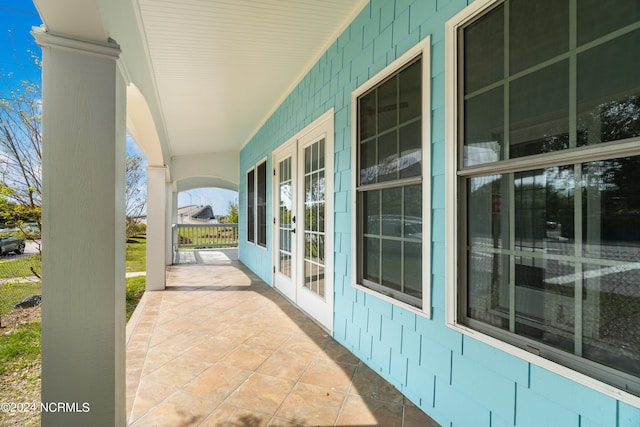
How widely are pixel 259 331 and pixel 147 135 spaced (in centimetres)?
277

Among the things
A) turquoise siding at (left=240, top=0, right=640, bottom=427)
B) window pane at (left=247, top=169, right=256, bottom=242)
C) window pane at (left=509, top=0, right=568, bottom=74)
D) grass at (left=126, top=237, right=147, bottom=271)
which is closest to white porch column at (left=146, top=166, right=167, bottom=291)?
window pane at (left=247, top=169, right=256, bottom=242)

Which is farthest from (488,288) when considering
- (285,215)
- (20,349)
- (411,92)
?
(20,349)

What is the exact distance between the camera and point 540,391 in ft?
4.03

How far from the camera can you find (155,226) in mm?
4832

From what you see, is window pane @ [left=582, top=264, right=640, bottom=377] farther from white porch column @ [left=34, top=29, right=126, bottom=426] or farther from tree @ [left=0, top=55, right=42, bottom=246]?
tree @ [left=0, top=55, right=42, bottom=246]

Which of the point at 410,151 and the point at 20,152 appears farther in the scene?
the point at 20,152

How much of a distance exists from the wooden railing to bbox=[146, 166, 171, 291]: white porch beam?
5.57 metres

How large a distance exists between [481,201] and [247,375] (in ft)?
6.55

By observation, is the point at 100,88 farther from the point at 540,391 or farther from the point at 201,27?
the point at 540,391

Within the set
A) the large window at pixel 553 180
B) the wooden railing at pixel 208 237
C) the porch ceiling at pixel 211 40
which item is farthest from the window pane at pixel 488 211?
the wooden railing at pixel 208 237

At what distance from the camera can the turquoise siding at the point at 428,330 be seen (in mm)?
1216

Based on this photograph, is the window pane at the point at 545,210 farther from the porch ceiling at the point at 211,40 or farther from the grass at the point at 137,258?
the grass at the point at 137,258

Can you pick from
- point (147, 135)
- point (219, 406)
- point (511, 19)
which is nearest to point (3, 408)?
point (219, 406)

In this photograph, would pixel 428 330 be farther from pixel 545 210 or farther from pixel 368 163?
pixel 368 163
